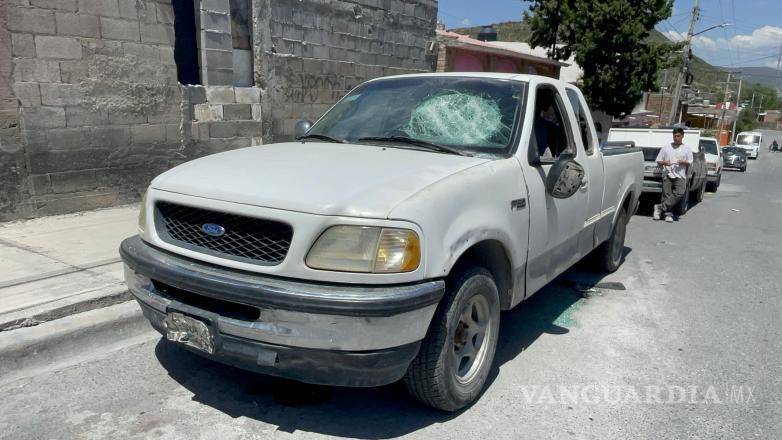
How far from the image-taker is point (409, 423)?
314 centimetres

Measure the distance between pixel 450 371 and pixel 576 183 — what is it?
156 centimetres

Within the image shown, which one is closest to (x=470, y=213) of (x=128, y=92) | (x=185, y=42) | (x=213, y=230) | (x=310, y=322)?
(x=310, y=322)

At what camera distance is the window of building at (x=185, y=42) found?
8094 millimetres

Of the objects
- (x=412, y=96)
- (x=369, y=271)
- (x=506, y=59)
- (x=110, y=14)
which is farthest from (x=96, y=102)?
(x=506, y=59)

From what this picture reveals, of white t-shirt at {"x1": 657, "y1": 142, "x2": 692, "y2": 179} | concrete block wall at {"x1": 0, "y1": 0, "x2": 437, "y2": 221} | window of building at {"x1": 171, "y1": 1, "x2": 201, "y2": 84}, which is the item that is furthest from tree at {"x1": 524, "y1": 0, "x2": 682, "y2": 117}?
window of building at {"x1": 171, "y1": 1, "x2": 201, "y2": 84}

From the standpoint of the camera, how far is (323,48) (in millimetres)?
10281

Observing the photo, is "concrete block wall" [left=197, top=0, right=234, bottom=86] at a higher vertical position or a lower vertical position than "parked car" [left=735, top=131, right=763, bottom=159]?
higher

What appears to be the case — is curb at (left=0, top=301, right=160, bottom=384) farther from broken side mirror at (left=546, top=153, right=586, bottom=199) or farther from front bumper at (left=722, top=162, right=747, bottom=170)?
front bumper at (left=722, top=162, right=747, bottom=170)

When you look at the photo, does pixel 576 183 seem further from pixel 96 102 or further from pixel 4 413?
pixel 96 102

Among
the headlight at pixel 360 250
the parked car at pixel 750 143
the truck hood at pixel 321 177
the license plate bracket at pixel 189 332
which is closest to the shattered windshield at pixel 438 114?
the truck hood at pixel 321 177

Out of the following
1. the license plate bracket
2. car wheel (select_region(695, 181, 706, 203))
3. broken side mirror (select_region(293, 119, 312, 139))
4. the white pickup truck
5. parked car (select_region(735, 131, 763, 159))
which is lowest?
parked car (select_region(735, 131, 763, 159))

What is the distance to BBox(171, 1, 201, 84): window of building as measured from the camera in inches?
319

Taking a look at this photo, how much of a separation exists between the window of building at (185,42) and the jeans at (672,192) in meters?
8.10

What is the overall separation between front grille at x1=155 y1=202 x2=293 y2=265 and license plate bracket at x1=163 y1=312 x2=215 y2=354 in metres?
0.34
